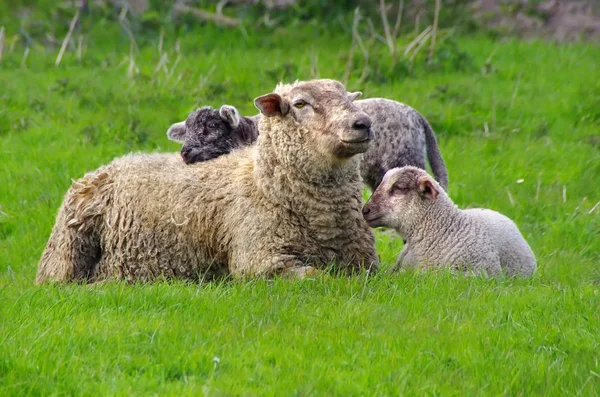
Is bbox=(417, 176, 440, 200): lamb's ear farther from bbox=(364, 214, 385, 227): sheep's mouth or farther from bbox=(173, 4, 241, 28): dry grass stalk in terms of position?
bbox=(173, 4, 241, 28): dry grass stalk

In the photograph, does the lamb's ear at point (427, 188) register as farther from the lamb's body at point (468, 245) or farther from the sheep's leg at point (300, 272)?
the sheep's leg at point (300, 272)

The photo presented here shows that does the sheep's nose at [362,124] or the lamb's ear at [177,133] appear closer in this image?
the sheep's nose at [362,124]

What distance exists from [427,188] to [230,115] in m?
2.08

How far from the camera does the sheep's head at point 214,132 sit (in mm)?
10875

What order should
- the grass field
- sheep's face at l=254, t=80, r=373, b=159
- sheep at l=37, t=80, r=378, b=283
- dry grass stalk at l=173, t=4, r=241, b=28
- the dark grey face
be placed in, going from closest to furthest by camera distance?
the grass field
sheep's face at l=254, t=80, r=373, b=159
sheep at l=37, t=80, r=378, b=283
the dark grey face
dry grass stalk at l=173, t=4, r=241, b=28

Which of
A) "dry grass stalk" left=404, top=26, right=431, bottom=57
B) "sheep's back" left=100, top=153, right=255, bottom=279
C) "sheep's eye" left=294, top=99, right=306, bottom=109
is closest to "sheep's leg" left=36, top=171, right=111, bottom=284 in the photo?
"sheep's back" left=100, top=153, right=255, bottom=279

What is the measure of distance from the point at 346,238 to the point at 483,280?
3.70ft

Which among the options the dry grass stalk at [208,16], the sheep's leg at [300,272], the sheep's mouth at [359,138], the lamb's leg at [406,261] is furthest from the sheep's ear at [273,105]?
the dry grass stalk at [208,16]

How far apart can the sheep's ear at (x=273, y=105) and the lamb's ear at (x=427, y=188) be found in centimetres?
135

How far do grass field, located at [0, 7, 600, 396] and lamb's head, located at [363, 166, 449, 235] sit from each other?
1.08m

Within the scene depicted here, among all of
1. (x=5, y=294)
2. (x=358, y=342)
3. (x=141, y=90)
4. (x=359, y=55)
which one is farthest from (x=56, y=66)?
(x=358, y=342)

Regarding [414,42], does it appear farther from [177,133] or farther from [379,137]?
[177,133]

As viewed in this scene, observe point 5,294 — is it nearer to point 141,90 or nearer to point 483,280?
point 483,280

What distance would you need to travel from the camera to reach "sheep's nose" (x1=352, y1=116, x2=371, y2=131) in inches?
355
